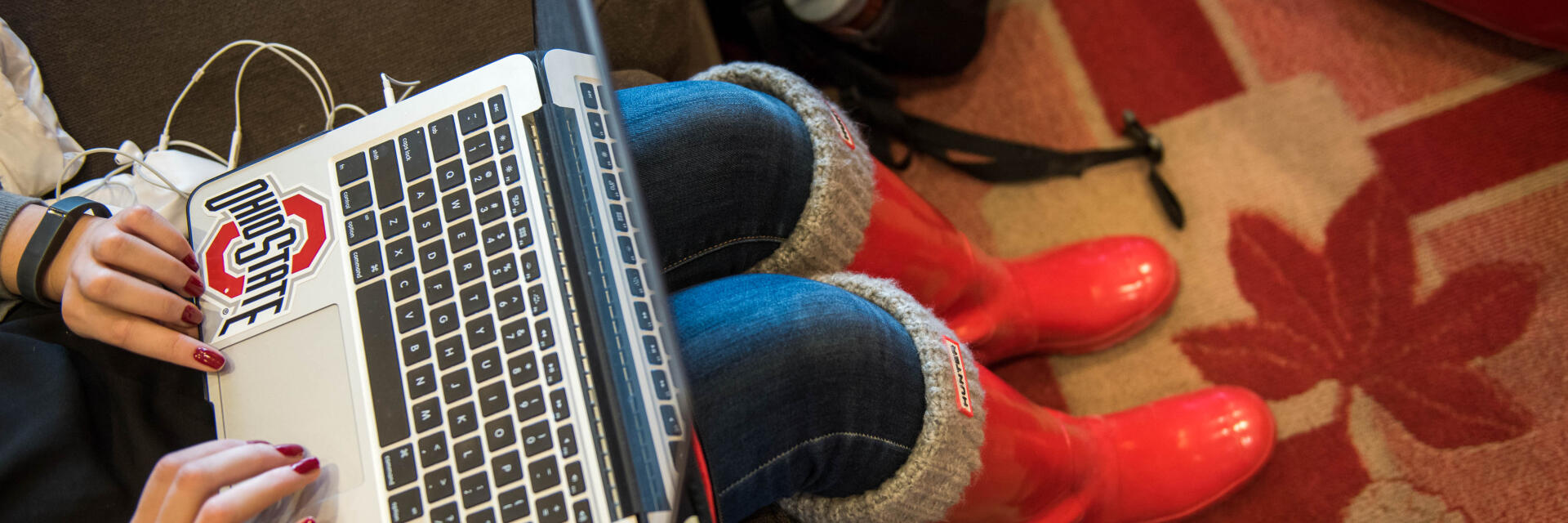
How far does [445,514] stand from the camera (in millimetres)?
522

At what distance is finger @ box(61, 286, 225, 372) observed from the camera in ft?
1.91

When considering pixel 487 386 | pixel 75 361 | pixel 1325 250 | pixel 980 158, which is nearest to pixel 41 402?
pixel 75 361

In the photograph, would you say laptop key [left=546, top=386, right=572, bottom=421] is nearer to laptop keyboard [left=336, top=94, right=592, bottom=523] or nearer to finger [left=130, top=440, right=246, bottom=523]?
laptop keyboard [left=336, top=94, right=592, bottom=523]

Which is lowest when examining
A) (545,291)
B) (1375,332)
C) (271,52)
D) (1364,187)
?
(1375,332)

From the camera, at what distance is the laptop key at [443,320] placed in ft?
1.82

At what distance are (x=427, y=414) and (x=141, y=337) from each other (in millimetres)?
226

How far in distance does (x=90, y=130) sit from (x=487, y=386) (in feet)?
1.88

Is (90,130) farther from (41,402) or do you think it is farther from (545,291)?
(545,291)

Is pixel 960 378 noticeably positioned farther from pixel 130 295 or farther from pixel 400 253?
pixel 130 295

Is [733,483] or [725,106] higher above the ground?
[725,106]

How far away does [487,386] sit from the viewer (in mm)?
534

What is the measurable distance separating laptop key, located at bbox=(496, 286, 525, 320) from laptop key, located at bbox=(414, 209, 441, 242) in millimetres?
74

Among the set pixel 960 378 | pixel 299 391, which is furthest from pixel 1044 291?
pixel 299 391

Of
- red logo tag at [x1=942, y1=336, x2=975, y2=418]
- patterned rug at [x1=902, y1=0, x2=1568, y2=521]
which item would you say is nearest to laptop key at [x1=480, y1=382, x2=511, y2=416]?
red logo tag at [x1=942, y1=336, x2=975, y2=418]
